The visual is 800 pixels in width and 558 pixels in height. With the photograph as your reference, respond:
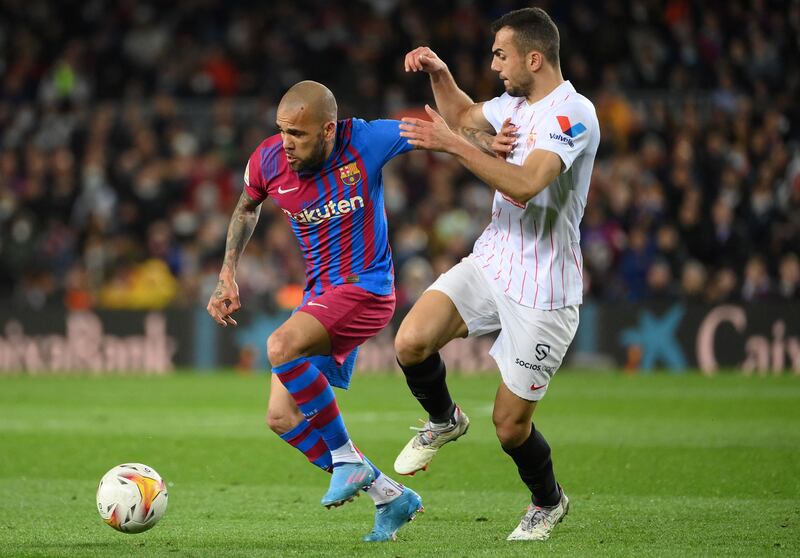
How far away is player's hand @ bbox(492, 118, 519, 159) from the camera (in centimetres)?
630

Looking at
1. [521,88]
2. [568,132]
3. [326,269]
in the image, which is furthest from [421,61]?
[326,269]

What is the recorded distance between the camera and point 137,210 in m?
19.7

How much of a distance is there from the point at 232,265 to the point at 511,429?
1679mm

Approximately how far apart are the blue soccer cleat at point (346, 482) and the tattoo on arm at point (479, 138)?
5.69ft

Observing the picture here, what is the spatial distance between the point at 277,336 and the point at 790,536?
2.68 metres

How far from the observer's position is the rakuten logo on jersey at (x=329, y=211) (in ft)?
21.8

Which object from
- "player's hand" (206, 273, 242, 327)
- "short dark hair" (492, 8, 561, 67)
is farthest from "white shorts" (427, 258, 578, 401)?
"short dark hair" (492, 8, 561, 67)

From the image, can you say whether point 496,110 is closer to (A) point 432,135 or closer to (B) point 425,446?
(A) point 432,135

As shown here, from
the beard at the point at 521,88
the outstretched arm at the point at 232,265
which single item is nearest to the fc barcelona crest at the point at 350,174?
the outstretched arm at the point at 232,265

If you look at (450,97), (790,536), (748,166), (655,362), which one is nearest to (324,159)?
(450,97)

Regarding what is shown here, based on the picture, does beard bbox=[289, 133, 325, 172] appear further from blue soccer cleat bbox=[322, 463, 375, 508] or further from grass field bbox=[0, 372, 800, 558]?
grass field bbox=[0, 372, 800, 558]

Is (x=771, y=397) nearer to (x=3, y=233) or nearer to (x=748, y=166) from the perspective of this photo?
(x=748, y=166)

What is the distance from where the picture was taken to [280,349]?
20.3 ft

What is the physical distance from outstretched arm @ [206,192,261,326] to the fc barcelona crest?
0.53 metres
